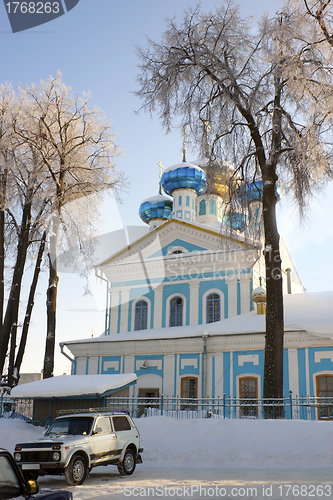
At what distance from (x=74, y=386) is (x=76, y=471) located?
17.4 feet

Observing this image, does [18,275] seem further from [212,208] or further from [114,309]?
[212,208]

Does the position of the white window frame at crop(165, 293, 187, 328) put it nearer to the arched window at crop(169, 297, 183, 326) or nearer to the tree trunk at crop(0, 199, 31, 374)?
the arched window at crop(169, 297, 183, 326)

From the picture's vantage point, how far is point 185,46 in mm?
13312

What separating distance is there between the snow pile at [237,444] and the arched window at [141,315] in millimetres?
9689

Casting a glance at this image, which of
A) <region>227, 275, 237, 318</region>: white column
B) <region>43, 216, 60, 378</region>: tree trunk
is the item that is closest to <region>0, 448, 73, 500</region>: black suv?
<region>43, 216, 60, 378</region>: tree trunk

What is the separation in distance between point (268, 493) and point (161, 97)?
35.1 feet

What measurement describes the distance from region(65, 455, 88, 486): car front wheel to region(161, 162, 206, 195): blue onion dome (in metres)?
19.5

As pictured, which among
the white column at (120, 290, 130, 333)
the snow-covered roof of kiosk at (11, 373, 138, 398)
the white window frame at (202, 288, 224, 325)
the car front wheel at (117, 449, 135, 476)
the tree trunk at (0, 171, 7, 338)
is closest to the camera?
the car front wheel at (117, 449, 135, 476)

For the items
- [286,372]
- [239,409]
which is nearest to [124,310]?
[286,372]

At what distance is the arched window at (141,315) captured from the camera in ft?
70.4

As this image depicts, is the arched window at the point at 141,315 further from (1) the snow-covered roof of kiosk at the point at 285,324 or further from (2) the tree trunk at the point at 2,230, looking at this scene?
(2) the tree trunk at the point at 2,230

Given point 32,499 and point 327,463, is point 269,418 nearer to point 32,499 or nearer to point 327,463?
point 327,463

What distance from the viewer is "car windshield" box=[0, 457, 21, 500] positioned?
3.69 m

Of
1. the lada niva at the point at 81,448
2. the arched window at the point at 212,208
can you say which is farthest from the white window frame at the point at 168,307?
the lada niva at the point at 81,448
